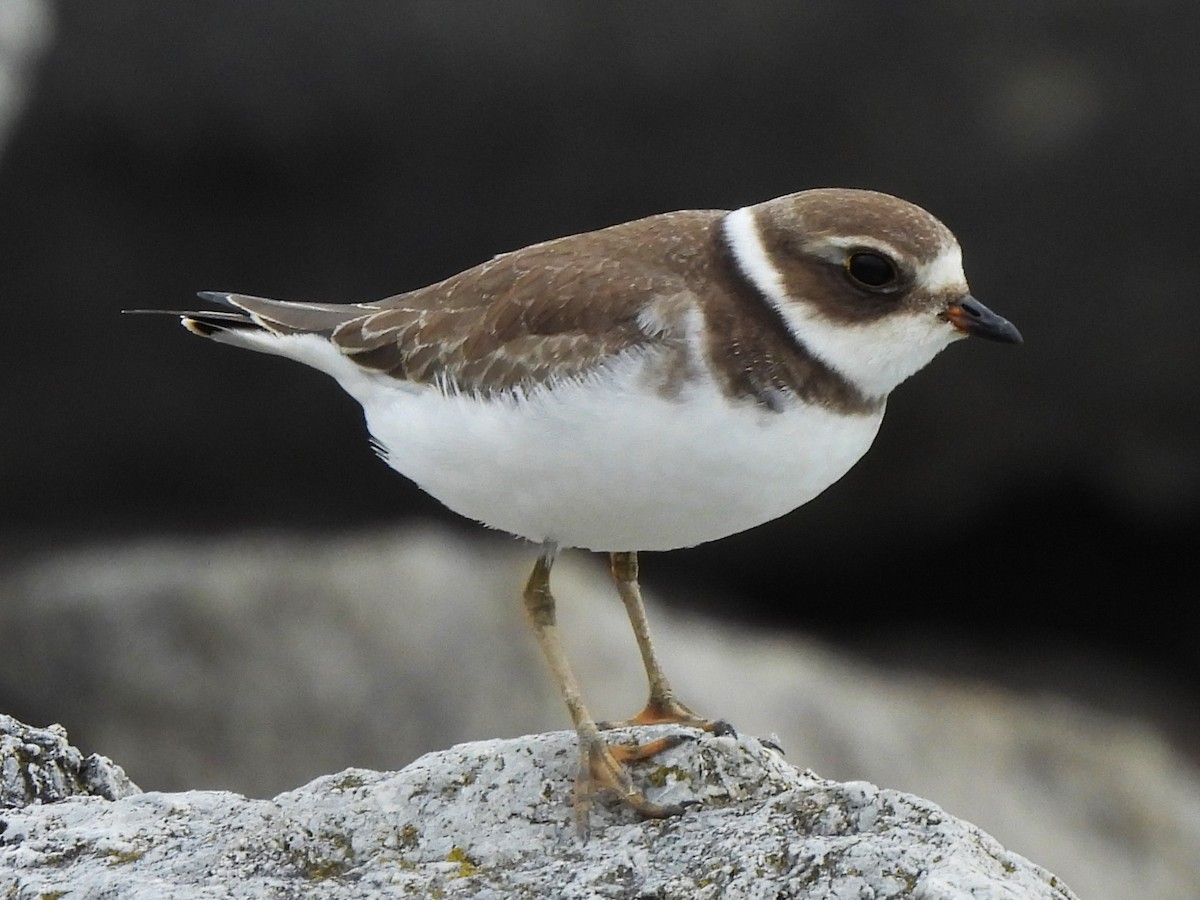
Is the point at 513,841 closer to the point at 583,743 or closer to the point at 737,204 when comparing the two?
the point at 583,743

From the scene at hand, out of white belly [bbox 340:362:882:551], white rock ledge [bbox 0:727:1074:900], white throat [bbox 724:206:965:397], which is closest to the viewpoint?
white rock ledge [bbox 0:727:1074:900]

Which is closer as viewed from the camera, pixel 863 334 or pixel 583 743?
pixel 863 334

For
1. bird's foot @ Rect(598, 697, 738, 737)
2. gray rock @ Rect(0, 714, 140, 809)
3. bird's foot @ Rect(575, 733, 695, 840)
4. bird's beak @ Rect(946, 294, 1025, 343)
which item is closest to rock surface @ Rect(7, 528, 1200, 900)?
bird's foot @ Rect(598, 697, 738, 737)

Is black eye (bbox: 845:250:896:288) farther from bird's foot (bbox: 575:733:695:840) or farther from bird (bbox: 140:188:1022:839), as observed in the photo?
bird's foot (bbox: 575:733:695:840)

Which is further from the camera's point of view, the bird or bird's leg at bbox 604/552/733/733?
bird's leg at bbox 604/552/733/733

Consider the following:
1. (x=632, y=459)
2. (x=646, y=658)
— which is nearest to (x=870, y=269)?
(x=632, y=459)

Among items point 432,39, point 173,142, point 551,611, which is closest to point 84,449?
point 173,142
